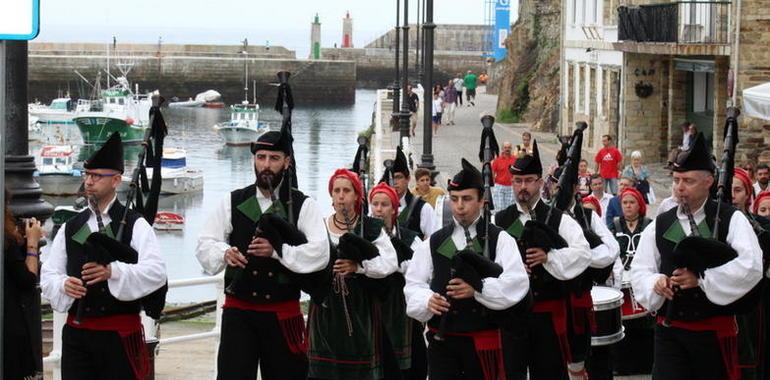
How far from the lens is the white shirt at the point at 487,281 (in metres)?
8.52

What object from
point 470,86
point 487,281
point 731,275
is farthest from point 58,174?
point 731,275

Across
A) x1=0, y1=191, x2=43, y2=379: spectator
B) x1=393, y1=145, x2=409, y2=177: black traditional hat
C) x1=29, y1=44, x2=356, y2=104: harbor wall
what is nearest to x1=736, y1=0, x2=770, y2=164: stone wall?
x1=393, y1=145, x2=409, y2=177: black traditional hat

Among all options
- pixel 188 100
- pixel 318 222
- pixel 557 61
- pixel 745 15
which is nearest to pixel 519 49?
pixel 557 61

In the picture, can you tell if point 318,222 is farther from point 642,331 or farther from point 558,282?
point 642,331

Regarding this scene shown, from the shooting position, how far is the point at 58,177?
6938cm

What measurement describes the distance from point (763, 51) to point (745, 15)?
826mm

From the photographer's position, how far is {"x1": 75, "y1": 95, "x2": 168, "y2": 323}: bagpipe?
841 cm

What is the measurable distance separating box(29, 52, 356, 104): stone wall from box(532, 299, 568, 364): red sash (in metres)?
102

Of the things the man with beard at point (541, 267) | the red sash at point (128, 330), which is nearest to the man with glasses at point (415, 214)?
the man with beard at point (541, 267)

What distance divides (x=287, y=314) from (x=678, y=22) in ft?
83.0

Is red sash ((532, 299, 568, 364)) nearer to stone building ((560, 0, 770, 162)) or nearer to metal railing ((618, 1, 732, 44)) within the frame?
stone building ((560, 0, 770, 162))

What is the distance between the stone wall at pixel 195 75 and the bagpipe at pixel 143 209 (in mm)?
102022

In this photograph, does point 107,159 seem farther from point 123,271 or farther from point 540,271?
point 540,271

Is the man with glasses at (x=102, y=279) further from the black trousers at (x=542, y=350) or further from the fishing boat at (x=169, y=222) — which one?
the fishing boat at (x=169, y=222)
